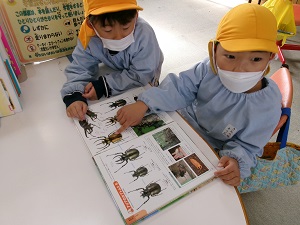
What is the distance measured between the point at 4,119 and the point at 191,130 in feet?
2.02

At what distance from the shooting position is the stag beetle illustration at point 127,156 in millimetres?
660

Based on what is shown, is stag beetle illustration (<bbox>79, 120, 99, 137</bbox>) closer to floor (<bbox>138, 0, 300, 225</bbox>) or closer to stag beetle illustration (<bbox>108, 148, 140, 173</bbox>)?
stag beetle illustration (<bbox>108, 148, 140, 173</bbox>)

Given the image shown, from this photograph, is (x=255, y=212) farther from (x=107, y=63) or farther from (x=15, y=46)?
(x=15, y=46)

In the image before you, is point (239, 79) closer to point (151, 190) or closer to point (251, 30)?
point (251, 30)

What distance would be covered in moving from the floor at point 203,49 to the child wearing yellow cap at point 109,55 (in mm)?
916

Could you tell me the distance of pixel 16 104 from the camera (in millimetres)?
812

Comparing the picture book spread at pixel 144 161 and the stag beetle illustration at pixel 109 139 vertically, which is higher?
the stag beetle illustration at pixel 109 139

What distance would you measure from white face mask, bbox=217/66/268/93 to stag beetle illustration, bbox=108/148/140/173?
39cm

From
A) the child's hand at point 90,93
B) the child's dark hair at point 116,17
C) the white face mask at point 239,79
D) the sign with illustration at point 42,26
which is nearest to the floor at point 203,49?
the white face mask at point 239,79

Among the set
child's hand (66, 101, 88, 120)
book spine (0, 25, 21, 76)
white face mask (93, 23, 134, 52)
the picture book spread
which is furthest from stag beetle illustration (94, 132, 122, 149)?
book spine (0, 25, 21, 76)

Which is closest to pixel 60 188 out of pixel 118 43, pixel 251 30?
pixel 118 43

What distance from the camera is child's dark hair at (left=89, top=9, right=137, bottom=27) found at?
83cm

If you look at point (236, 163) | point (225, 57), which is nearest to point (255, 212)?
point (236, 163)

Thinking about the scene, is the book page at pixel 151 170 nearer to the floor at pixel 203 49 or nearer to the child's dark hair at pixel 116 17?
the child's dark hair at pixel 116 17
